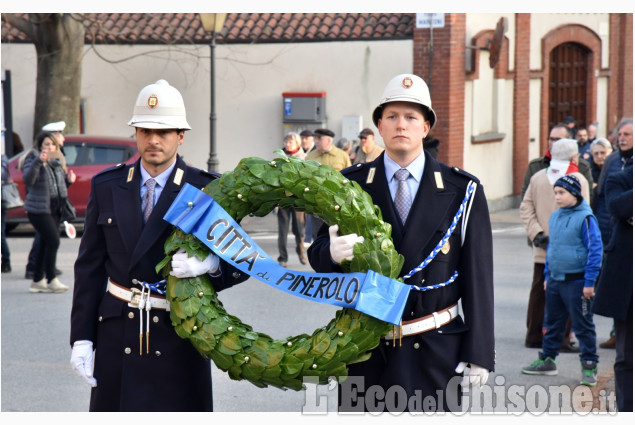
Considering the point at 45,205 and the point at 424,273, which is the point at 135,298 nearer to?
the point at 424,273

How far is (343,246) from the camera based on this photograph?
4.46 m

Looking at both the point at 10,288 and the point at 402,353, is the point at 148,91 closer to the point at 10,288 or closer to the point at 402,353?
the point at 402,353

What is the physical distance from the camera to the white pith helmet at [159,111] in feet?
16.3

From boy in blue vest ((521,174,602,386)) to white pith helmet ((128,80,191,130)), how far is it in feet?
13.2

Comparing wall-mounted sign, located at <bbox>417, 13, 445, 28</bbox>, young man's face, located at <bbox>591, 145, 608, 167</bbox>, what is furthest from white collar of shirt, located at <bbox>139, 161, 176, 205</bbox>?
wall-mounted sign, located at <bbox>417, 13, 445, 28</bbox>

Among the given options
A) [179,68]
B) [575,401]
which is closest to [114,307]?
[575,401]

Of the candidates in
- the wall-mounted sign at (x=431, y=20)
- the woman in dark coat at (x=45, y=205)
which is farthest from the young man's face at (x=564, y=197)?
the wall-mounted sign at (x=431, y=20)

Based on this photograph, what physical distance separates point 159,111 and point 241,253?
2.76ft

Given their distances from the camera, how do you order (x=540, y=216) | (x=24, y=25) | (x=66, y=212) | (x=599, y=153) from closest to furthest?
(x=540, y=216)
(x=599, y=153)
(x=66, y=212)
(x=24, y=25)

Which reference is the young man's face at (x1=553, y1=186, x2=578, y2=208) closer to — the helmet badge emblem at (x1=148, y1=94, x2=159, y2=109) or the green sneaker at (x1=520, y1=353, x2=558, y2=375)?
the green sneaker at (x1=520, y1=353, x2=558, y2=375)

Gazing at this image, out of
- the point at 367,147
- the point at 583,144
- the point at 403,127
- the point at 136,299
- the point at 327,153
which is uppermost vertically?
the point at 583,144

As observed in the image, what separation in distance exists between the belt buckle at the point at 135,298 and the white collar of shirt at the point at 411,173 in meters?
1.30

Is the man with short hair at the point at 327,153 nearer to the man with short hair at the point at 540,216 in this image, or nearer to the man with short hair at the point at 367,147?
the man with short hair at the point at 367,147

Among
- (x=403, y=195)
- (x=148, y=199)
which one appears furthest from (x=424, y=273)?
(x=148, y=199)
